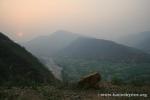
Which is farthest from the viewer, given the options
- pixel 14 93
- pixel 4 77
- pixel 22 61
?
pixel 22 61

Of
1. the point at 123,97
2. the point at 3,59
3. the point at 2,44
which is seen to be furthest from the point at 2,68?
the point at 123,97

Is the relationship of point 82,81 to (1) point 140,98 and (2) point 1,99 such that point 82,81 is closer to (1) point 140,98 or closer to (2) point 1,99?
(1) point 140,98

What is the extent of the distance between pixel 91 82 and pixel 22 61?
106 ft

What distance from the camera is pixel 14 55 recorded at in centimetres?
4688

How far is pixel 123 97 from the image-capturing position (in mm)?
11602

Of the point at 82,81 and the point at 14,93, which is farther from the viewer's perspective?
the point at 82,81

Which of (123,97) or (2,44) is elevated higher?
(2,44)

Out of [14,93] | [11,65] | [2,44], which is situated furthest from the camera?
[2,44]

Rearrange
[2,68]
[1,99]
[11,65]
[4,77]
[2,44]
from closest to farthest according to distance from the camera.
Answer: [1,99] → [4,77] → [2,68] → [11,65] → [2,44]

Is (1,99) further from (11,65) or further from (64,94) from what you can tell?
(11,65)

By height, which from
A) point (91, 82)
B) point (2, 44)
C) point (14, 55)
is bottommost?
point (91, 82)

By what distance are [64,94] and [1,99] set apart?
→ 3.44 metres

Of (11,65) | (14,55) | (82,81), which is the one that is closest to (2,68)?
(11,65)

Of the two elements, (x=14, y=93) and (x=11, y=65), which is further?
(x=11, y=65)
